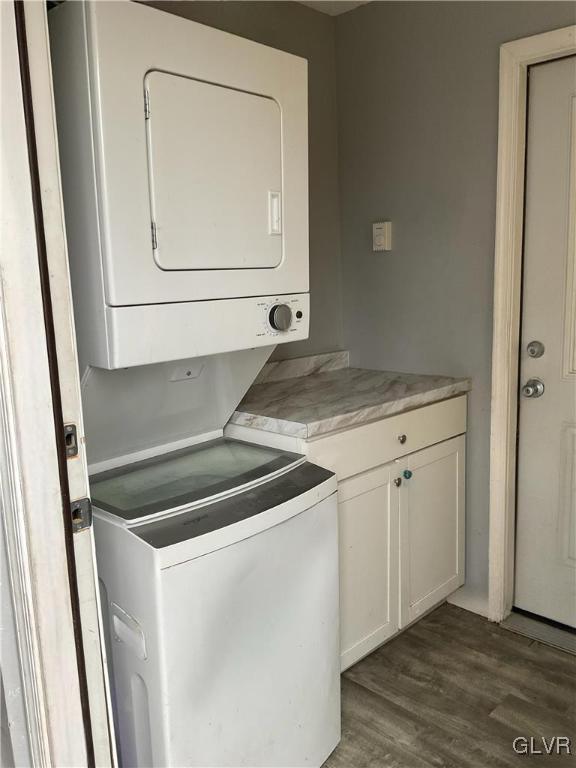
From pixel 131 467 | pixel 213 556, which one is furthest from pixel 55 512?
pixel 131 467

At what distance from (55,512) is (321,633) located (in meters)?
0.88

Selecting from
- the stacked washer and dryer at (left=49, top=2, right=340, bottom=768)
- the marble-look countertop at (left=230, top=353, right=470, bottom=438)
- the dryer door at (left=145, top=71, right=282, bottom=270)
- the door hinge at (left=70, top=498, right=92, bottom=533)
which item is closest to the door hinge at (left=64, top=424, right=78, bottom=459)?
the door hinge at (left=70, top=498, right=92, bottom=533)

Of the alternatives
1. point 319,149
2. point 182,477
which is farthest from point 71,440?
point 319,149

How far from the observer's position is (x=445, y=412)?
2.39 metres

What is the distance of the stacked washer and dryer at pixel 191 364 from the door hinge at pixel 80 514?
19cm

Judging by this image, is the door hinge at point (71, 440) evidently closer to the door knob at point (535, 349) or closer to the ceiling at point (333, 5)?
the door knob at point (535, 349)

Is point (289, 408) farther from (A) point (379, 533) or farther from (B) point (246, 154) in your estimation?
(B) point (246, 154)

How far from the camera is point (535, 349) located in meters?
2.35

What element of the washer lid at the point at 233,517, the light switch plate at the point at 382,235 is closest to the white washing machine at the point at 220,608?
the washer lid at the point at 233,517

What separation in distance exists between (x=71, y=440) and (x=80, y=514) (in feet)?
0.45

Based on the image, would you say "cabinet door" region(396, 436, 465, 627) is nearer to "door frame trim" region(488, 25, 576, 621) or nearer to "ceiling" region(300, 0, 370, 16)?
"door frame trim" region(488, 25, 576, 621)

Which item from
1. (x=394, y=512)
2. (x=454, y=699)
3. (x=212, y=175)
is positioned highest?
(x=212, y=175)

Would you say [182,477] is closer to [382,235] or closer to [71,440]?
[71,440]

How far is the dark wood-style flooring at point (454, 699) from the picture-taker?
1840mm
